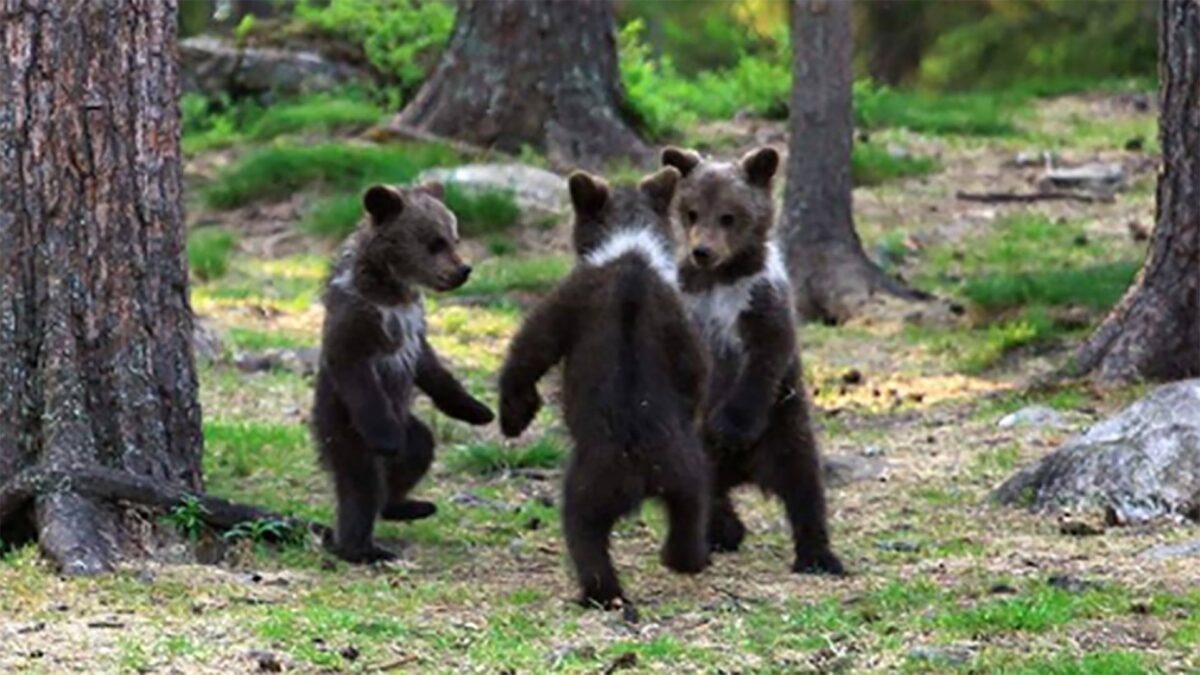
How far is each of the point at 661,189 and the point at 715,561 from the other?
1372 millimetres

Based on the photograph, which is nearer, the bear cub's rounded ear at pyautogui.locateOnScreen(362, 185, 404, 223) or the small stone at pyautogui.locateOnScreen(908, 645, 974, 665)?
the small stone at pyautogui.locateOnScreen(908, 645, 974, 665)

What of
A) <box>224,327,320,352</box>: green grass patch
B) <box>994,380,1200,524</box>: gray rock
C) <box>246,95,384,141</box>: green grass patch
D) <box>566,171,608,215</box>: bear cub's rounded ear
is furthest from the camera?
<box>246,95,384,141</box>: green grass patch

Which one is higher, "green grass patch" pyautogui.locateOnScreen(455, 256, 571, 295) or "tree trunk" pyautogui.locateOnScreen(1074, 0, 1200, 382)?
"tree trunk" pyautogui.locateOnScreen(1074, 0, 1200, 382)

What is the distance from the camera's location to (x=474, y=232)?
1739 centimetres

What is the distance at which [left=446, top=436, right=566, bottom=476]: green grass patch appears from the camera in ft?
36.2

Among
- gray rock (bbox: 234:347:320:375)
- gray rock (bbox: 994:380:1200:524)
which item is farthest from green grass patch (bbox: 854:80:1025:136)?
gray rock (bbox: 994:380:1200:524)

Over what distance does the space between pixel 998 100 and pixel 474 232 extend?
797cm

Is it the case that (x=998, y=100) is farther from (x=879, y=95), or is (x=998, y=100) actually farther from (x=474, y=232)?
(x=474, y=232)

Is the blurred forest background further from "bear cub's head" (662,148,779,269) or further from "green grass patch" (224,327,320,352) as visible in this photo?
"bear cub's head" (662,148,779,269)

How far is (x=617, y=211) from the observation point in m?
8.55

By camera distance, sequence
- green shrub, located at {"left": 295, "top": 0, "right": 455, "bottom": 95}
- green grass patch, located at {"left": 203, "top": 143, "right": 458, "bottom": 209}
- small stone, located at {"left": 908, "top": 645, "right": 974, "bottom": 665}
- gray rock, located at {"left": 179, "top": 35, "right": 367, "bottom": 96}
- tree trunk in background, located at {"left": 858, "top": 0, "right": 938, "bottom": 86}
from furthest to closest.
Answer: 1. tree trunk in background, located at {"left": 858, "top": 0, "right": 938, "bottom": 86}
2. gray rock, located at {"left": 179, "top": 35, "right": 367, "bottom": 96}
3. green shrub, located at {"left": 295, "top": 0, "right": 455, "bottom": 95}
4. green grass patch, located at {"left": 203, "top": 143, "right": 458, "bottom": 209}
5. small stone, located at {"left": 908, "top": 645, "right": 974, "bottom": 665}

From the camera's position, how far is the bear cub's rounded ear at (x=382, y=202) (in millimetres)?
9430

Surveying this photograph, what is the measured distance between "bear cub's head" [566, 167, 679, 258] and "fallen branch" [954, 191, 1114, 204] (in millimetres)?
10378

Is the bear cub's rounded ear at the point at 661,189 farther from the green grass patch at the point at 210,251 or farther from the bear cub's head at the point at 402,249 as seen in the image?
the green grass patch at the point at 210,251
